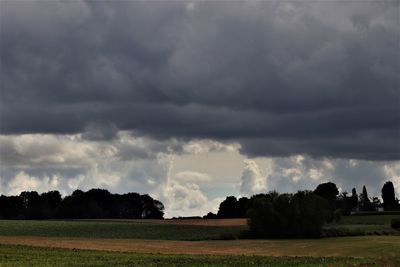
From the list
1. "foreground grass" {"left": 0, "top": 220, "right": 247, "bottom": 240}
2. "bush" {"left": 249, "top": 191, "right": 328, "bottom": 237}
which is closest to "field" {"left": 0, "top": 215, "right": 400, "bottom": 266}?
"foreground grass" {"left": 0, "top": 220, "right": 247, "bottom": 240}

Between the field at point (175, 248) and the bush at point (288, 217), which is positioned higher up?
the bush at point (288, 217)

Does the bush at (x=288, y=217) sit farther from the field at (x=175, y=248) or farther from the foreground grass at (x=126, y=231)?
the field at (x=175, y=248)

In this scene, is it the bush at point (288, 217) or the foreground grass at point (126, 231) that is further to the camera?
the bush at point (288, 217)

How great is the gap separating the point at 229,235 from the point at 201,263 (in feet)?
186

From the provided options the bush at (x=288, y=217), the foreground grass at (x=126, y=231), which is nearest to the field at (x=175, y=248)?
the foreground grass at (x=126, y=231)

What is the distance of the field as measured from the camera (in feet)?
169

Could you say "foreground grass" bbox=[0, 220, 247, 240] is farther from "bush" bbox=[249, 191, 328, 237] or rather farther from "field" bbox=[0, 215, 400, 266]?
"bush" bbox=[249, 191, 328, 237]

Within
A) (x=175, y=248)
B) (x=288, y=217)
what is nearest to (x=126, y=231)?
(x=288, y=217)

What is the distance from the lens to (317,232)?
111188 mm

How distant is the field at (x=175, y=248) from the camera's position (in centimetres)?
5150

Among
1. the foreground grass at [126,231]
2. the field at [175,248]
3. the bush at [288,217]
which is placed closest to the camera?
the field at [175,248]

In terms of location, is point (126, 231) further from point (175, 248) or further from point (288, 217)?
point (175, 248)

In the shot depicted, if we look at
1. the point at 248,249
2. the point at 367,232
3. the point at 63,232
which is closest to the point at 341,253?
the point at 248,249

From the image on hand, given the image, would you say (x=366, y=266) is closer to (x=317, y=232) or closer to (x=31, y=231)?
(x=317, y=232)
